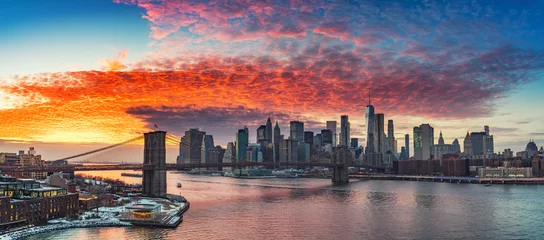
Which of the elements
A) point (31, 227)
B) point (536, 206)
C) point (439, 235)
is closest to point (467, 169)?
point (536, 206)

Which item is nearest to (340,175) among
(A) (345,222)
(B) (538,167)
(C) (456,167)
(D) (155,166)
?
(C) (456,167)

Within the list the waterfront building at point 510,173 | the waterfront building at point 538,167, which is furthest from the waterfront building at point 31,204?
the waterfront building at point 538,167

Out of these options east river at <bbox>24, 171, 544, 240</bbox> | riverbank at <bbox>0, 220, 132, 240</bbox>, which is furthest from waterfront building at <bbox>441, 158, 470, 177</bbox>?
riverbank at <bbox>0, 220, 132, 240</bbox>

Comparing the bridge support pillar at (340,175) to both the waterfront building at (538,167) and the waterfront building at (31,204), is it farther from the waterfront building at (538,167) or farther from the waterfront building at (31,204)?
the waterfront building at (31,204)

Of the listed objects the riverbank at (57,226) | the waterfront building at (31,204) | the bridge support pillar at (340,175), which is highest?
the waterfront building at (31,204)

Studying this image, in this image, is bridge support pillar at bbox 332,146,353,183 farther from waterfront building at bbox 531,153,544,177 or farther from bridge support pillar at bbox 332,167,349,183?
waterfront building at bbox 531,153,544,177

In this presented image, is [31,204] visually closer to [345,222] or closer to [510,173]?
[345,222]

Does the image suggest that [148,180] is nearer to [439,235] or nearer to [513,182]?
[439,235]
